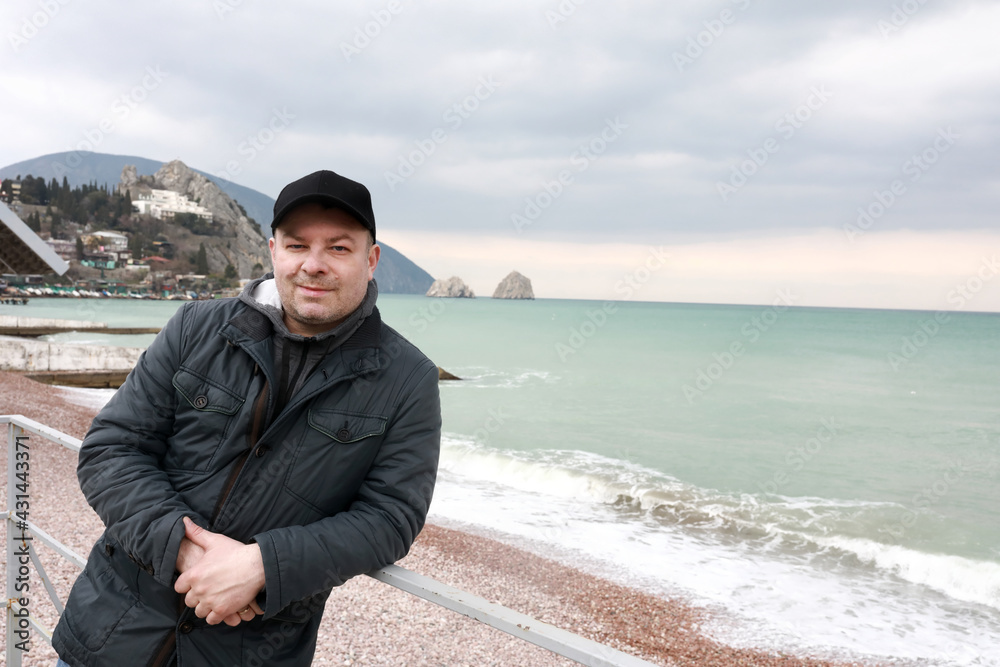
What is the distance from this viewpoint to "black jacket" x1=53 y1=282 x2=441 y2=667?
161cm

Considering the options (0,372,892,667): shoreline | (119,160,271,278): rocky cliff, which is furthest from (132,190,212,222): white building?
(0,372,892,667): shoreline

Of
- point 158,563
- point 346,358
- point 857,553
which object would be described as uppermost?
point 346,358

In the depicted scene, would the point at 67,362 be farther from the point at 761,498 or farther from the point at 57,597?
the point at 57,597

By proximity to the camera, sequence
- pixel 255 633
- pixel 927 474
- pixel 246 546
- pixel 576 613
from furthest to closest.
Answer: pixel 927 474
pixel 576 613
pixel 255 633
pixel 246 546

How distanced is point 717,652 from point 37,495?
8.33m

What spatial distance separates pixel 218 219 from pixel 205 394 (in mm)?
157033

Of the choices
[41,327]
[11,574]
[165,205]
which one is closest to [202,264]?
[165,205]

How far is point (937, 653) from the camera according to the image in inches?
295

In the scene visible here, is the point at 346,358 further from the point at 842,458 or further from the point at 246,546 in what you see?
the point at 842,458

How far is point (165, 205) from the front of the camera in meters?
146

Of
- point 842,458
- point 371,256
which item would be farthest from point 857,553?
point 371,256

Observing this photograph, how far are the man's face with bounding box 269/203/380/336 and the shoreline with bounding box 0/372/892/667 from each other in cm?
390

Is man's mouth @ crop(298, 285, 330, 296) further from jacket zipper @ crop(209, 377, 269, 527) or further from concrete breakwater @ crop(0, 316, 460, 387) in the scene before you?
concrete breakwater @ crop(0, 316, 460, 387)

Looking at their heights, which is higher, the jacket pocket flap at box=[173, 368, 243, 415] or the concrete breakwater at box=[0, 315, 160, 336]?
the jacket pocket flap at box=[173, 368, 243, 415]
